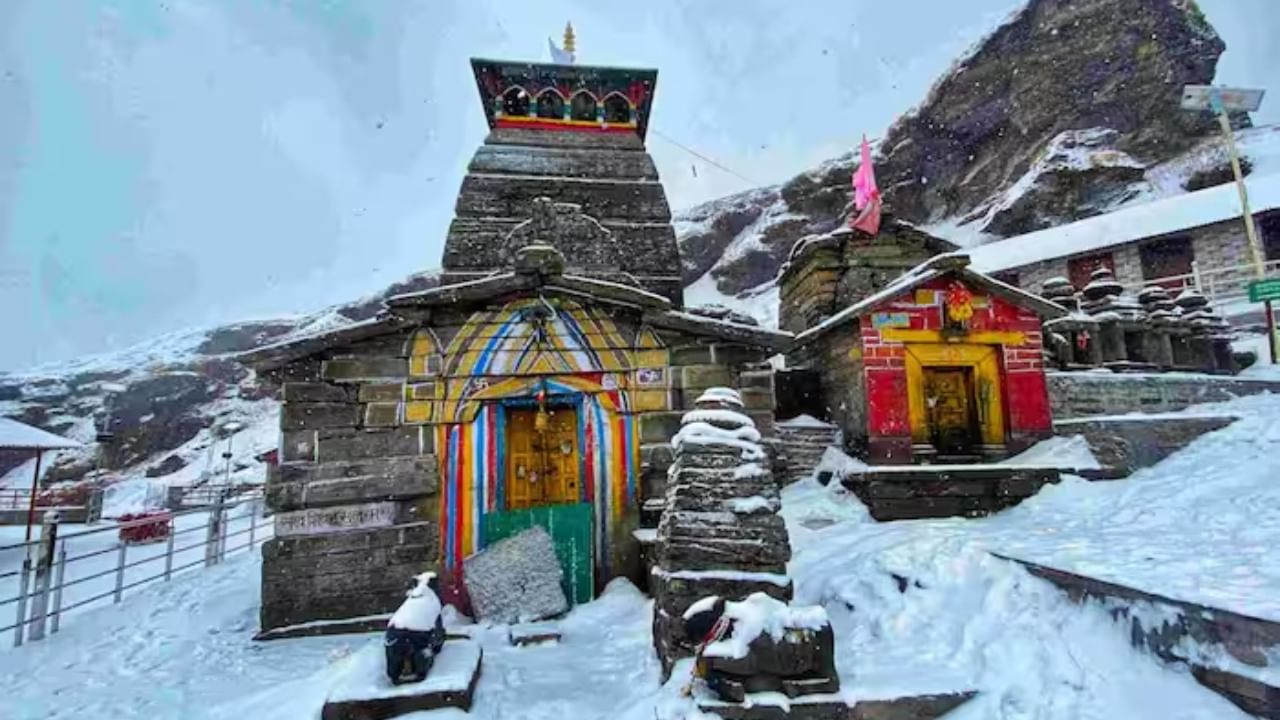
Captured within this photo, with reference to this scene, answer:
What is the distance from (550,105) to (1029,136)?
3624cm

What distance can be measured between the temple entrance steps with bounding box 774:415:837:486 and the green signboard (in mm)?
8824

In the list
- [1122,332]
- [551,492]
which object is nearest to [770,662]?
[551,492]

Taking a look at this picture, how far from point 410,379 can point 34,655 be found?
5006 mm

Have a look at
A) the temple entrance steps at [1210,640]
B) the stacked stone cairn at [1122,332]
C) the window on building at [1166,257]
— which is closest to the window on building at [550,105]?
the stacked stone cairn at [1122,332]

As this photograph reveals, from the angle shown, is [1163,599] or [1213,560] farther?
[1213,560]

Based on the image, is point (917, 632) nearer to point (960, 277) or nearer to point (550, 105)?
point (960, 277)

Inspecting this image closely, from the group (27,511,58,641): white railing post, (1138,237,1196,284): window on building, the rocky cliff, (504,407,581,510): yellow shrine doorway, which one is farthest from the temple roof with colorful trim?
(1138,237,1196,284): window on building

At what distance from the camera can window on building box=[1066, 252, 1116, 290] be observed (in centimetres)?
2288

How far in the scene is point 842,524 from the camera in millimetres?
7641

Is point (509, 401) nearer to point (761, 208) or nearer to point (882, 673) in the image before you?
point (882, 673)

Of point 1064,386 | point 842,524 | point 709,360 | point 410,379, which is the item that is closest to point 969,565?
point 842,524

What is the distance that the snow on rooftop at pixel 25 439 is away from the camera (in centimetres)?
1583

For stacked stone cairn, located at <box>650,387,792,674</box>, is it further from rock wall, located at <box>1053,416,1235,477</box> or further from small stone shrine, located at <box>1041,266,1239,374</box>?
small stone shrine, located at <box>1041,266,1239,374</box>

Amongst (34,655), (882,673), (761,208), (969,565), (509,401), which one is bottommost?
(34,655)
